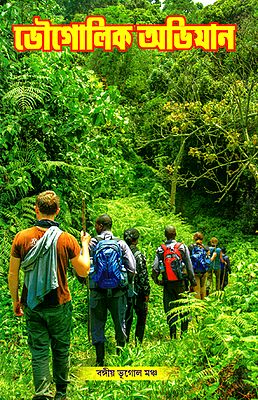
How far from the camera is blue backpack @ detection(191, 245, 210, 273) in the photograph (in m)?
7.93

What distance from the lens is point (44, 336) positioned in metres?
3.80

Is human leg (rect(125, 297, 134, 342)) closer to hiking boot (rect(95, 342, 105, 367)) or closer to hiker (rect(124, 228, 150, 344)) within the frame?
hiker (rect(124, 228, 150, 344))

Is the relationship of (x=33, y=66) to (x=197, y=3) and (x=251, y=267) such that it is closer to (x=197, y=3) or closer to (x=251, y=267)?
(x=251, y=267)

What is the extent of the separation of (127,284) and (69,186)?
321 cm

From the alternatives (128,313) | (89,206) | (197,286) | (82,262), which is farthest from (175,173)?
(82,262)

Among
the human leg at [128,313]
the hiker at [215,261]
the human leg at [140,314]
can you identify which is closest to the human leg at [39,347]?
the human leg at [128,313]

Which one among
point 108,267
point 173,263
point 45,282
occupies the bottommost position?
point 173,263

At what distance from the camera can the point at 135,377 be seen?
13.8ft

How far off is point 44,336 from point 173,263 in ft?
7.84

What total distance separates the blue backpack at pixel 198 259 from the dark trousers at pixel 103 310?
3.01 metres

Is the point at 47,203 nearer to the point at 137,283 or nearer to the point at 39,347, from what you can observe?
Result: the point at 39,347

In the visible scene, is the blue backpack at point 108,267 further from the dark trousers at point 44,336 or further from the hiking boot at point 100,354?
the dark trousers at point 44,336

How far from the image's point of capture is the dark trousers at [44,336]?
376 cm

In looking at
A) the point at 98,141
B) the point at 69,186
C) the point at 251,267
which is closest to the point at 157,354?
the point at 251,267
